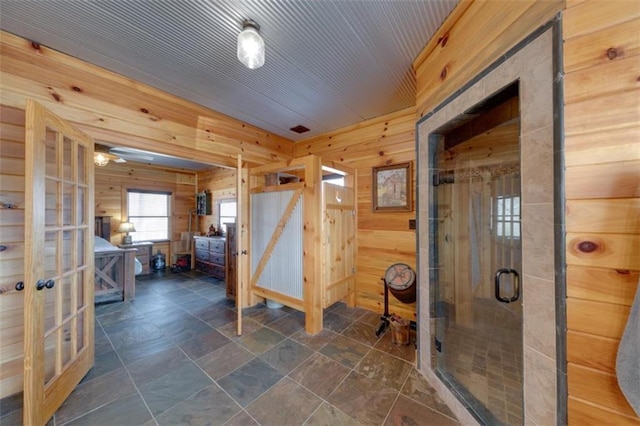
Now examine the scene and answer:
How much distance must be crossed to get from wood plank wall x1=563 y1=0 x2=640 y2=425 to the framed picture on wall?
6.47 feet

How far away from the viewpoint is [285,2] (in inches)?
55.2

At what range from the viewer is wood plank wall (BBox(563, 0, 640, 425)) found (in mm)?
773

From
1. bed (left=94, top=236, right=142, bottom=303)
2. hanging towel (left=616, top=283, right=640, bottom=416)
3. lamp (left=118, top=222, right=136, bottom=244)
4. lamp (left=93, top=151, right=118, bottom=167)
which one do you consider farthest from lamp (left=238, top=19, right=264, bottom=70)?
lamp (left=118, top=222, right=136, bottom=244)

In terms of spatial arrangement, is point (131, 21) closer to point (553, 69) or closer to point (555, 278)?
point (553, 69)

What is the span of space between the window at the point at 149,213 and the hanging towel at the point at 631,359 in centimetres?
738

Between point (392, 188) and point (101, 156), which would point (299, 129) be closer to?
point (392, 188)

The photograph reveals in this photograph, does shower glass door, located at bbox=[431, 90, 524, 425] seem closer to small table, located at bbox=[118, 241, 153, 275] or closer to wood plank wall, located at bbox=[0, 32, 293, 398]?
wood plank wall, located at bbox=[0, 32, 293, 398]

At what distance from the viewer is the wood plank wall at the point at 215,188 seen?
5.76 m

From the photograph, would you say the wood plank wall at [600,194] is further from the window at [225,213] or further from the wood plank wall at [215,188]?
the window at [225,213]

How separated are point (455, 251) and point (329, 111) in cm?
222

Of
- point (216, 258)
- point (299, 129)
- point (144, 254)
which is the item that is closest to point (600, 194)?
point (299, 129)

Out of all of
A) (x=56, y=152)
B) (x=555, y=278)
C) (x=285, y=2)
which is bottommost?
(x=555, y=278)

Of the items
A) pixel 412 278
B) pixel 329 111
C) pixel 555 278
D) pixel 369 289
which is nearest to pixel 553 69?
pixel 555 278

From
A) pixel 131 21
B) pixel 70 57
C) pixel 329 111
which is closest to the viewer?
pixel 131 21
